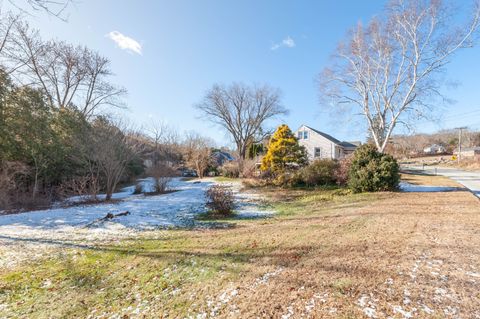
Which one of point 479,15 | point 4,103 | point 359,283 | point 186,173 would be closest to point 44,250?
point 359,283

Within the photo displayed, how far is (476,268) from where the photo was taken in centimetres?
310

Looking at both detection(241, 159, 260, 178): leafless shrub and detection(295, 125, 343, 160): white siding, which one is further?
detection(295, 125, 343, 160): white siding

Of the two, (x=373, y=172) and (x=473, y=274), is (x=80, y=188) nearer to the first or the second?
(x=473, y=274)

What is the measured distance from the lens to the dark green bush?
35.2 feet

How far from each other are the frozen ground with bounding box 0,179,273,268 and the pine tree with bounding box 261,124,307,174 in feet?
20.9

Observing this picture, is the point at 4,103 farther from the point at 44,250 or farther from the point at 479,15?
the point at 479,15

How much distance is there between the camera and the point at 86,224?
726 cm

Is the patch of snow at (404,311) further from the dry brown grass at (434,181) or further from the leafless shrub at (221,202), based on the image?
the dry brown grass at (434,181)

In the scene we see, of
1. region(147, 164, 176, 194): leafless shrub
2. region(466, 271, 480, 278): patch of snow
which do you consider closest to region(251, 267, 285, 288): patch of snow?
region(466, 271, 480, 278): patch of snow

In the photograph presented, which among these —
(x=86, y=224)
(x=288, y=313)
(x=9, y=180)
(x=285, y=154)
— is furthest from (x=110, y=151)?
(x=285, y=154)

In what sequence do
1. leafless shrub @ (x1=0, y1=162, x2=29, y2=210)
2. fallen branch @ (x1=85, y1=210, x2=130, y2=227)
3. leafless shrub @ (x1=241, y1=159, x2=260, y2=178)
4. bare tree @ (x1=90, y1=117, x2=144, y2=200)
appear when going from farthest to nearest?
leafless shrub @ (x1=241, y1=159, x2=260, y2=178) → bare tree @ (x1=90, y1=117, x2=144, y2=200) → leafless shrub @ (x1=0, y1=162, x2=29, y2=210) → fallen branch @ (x1=85, y1=210, x2=130, y2=227)

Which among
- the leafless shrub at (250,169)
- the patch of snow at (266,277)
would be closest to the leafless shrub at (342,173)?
the leafless shrub at (250,169)

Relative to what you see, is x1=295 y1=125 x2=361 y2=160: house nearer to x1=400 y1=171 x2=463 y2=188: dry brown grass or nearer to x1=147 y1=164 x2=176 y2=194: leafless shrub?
x1=400 y1=171 x2=463 y2=188: dry brown grass

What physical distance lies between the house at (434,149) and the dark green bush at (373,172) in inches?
2294
